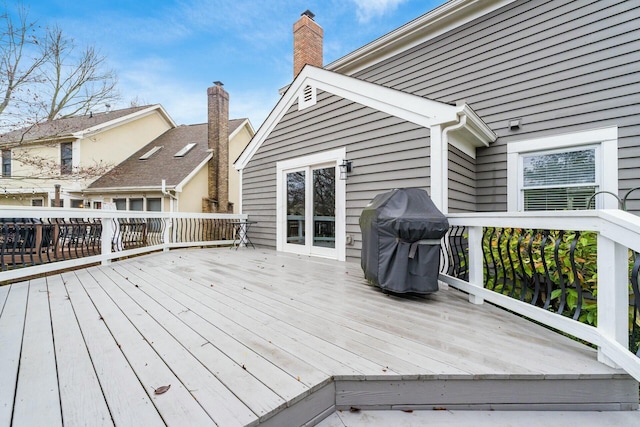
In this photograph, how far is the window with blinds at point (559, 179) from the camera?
3994mm

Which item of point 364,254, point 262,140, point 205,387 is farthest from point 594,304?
point 262,140

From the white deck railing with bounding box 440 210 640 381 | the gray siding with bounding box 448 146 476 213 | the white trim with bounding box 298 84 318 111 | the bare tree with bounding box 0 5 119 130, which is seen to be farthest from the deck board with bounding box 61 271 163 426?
the bare tree with bounding box 0 5 119 130

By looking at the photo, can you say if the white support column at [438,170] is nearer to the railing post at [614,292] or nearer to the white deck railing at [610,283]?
the white deck railing at [610,283]

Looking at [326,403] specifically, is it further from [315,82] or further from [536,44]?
[536,44]

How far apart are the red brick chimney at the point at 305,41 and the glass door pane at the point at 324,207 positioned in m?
3.04

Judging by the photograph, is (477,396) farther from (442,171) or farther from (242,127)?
(242,127)

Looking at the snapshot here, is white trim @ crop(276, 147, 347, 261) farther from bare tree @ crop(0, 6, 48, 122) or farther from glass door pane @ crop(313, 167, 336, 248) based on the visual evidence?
bare tree @ crop(0, 6, 48, 122)

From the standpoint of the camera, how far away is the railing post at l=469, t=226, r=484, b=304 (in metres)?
2.81

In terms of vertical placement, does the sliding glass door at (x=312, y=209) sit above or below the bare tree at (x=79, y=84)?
below

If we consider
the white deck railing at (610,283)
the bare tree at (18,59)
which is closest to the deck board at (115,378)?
the white deck railing at (610,283)

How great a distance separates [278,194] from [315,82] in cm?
241

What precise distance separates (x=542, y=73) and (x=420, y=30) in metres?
2.28

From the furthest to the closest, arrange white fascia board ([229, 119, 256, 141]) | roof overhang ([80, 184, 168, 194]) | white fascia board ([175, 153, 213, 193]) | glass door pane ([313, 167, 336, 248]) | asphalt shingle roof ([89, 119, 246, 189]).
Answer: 1. white fascia board ([229, 119, 256, 141])
2. asphalt shingle roof ([89, 119, 246, 189])
3. roof overhang ([80, 184, 168, 194])
4. white fascia board ([175, 153, 213, 193])
5. glass door pane ([313, 167, 336, 248])

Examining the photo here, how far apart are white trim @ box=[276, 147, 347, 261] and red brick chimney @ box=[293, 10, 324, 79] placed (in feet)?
8.21
